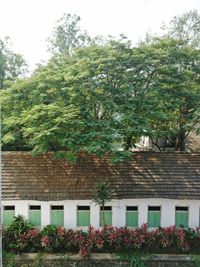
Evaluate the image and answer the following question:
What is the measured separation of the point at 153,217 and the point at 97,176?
348 centimetres

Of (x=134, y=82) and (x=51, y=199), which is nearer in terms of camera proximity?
(x=51, y=199)

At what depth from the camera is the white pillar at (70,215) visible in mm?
16312

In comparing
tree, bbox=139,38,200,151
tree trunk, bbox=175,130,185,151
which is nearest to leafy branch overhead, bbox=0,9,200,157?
tree, bbox=139,38,200,151

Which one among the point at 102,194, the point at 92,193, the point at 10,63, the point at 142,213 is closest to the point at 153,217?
the point at 142,213

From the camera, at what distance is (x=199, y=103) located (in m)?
18.8

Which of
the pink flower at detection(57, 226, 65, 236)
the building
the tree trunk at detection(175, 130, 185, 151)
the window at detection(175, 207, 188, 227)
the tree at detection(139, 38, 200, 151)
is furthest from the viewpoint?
the tree trunk at detection(175, 130, 185, 151)

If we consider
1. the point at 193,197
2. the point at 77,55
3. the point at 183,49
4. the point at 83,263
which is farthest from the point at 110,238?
the point at 183,49

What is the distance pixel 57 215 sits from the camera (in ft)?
53.9

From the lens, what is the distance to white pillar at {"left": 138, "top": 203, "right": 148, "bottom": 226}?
646 inches

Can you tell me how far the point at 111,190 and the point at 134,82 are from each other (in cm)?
599

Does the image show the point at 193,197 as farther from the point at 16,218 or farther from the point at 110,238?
the point at 16,218

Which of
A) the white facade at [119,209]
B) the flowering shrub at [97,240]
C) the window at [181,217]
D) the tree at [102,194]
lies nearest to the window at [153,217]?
the white facade at [119,209]

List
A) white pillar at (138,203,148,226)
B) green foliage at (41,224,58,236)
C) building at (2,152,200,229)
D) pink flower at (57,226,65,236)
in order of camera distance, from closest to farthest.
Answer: pink flower at (57,226,65,236) → green foliage at (41,224,58,236) → building at (2,152,200,229) → white pillar at (138,203,148,226)

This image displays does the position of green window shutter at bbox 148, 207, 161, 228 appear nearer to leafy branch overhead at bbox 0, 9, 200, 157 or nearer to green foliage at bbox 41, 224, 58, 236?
leafy branch overhead at bbox 0, 9, 200, 157
